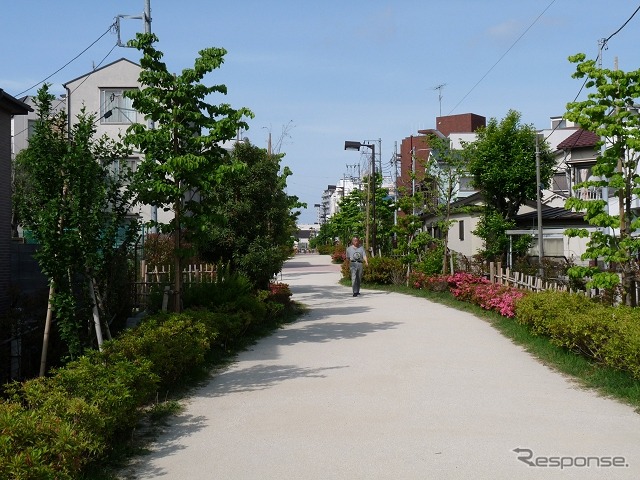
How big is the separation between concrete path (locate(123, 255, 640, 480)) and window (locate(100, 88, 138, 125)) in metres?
20.8

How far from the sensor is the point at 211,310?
11.6 m

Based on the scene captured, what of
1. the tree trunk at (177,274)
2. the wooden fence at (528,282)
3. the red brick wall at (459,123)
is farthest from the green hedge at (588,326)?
the red brick wall at (459,123)

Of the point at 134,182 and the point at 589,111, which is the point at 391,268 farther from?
the point at 134,182

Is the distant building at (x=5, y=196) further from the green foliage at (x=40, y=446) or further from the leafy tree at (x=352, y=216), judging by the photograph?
the leafy tree at (x=352, y=216)

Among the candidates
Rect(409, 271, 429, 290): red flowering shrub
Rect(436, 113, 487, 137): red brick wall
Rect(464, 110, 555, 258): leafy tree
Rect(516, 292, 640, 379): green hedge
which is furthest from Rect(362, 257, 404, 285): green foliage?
Rect(436, 113, 487, 137): red brick wall

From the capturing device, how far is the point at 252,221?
15.4 m

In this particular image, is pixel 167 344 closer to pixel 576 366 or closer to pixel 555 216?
pixel 576 366

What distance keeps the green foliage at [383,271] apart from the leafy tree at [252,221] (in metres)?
10.0

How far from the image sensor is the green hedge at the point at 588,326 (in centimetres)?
756

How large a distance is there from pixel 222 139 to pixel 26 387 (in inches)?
237

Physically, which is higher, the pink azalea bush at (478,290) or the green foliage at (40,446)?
the pink azalea bush at (478,290)

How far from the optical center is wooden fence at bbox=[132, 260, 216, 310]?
12070 millimetres

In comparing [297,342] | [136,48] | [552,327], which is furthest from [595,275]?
[136,48]

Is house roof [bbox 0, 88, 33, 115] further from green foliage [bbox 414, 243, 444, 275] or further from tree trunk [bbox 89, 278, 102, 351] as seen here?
green foliage [bbox 414, 243, 444, 275]
